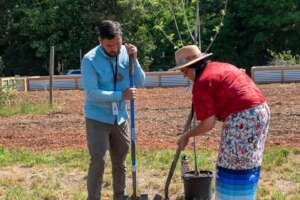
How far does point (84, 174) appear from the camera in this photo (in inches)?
277

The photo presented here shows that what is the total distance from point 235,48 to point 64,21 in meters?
11.6

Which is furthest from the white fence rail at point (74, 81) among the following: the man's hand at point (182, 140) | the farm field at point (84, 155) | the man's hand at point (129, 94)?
the man's hand at point (182, 140)

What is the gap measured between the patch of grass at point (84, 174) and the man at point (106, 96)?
1.01m

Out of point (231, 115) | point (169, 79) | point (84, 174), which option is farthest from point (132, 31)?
point (231, 115)

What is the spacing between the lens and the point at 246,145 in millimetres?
3668

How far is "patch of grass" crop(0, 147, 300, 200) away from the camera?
6078 millimetres

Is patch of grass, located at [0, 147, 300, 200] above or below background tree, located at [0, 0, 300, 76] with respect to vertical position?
below

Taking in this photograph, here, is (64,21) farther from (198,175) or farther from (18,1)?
(198,175)

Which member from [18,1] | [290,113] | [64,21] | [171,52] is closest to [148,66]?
[171,52]

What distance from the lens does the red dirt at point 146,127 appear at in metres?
8.95

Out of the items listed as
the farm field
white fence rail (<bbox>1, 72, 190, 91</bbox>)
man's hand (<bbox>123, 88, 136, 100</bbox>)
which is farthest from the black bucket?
white fence rail (<bbox>1, 72, 190, 91</bbox>)

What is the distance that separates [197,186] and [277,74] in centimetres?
1805

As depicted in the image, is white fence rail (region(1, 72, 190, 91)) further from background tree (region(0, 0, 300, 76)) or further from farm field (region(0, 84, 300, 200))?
farm field (region(0, 84, 300, 200))

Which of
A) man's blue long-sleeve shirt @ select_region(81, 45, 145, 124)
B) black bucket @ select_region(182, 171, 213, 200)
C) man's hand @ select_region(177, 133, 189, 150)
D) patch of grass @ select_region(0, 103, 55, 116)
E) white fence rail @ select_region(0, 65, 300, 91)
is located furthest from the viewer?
white fence rail @ select_region(0, 65, 300, 91)
